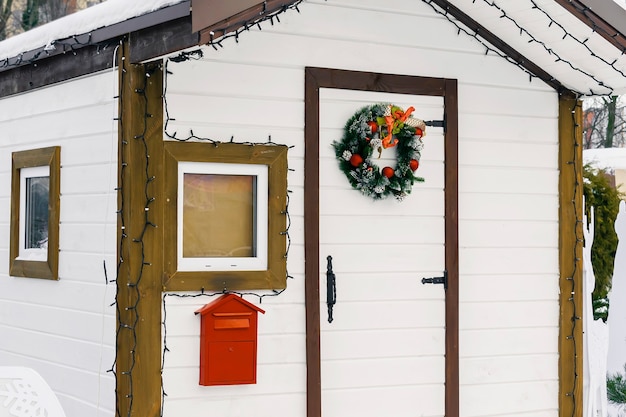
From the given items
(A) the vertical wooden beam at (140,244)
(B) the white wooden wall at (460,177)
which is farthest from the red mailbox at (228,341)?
(A) the vertical wooden beam at (140,244)

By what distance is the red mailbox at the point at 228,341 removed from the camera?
16.1 feet

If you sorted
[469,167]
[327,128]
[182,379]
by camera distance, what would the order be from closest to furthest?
1. [182,379]
2. [327,128]
3. [469,167]

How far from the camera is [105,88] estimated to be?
5.14 metres

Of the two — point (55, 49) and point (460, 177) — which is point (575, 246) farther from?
point (55, 49)

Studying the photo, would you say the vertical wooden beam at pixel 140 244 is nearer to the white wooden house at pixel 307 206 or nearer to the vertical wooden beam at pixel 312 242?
the white wooden house at pixel 307 206

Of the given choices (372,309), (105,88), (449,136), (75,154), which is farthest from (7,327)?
(449,136)

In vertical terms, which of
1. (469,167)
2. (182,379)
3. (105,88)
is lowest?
(182,379)

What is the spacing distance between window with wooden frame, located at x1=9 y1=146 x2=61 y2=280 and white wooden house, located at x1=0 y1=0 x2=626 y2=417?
0.06 ft

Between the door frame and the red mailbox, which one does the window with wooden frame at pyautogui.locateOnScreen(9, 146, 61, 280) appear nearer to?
the red mailbox

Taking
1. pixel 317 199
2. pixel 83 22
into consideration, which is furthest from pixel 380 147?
pixel 83 22

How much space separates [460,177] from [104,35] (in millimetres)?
2116

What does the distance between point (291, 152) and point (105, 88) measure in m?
0.99

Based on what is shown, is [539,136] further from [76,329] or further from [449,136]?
[76,329]

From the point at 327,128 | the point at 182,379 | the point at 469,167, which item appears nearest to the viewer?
the point at 182,379
